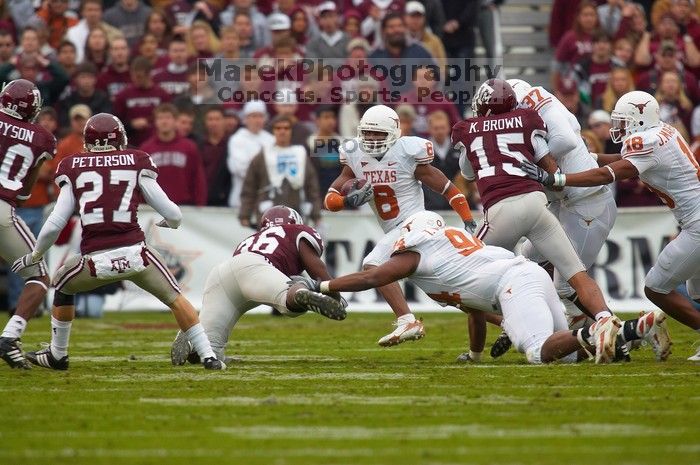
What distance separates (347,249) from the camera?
14.3m

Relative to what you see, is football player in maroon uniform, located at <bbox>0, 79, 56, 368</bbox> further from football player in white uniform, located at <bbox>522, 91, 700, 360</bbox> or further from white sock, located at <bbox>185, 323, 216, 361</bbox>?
football player in white uniform, located at <bbox>522, 91, 700, 360</bbox>

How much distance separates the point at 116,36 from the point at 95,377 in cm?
842

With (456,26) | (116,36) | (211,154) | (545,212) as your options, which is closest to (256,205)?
(211,154)

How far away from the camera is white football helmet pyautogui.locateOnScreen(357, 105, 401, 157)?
9.55 meters

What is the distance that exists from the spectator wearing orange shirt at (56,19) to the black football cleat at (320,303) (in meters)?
8.90

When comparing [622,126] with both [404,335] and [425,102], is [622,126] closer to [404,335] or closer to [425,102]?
[404,335]

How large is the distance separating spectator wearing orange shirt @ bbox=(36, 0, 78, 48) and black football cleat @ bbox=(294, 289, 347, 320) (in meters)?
8.90

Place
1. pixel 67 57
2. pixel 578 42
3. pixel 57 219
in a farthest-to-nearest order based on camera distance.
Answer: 1. pixel 578 42
2. pixel 67 57
3. pixel 57 219

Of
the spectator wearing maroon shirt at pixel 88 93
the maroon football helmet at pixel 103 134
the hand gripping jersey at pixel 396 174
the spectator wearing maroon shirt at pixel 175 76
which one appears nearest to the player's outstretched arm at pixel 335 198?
the hand gripping jersey at pixel 396 174

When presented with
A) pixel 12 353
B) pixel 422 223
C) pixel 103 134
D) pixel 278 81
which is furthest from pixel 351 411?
pixel 278 81

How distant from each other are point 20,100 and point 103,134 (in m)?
1.09

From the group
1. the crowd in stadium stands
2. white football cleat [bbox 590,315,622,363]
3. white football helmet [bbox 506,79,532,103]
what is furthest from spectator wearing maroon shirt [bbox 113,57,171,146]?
white football cleat [bbox 590,315,622,363]

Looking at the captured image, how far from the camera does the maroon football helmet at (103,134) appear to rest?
8328 mm

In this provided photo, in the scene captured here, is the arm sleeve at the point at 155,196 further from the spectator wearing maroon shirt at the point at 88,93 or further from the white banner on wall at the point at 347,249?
the spectator wearing maroon shirt at the point at 88,93
